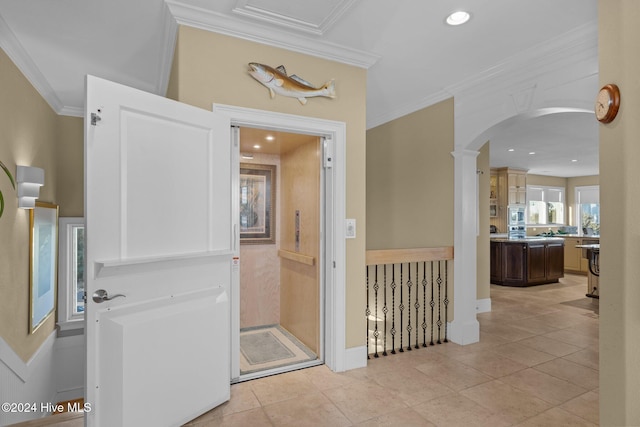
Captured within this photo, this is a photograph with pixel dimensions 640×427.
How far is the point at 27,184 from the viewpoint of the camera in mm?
3146

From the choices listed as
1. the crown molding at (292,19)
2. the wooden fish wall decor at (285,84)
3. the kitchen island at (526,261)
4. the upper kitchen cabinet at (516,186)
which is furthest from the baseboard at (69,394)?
the upper kitchen cabinet at (516,186)

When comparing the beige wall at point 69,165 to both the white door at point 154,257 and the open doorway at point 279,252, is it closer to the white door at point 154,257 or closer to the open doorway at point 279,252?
the open doorway at point 279,252

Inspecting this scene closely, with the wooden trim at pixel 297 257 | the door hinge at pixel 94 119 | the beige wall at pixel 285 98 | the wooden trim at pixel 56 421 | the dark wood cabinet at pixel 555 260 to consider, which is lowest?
the wooden trim at pixel 56 421

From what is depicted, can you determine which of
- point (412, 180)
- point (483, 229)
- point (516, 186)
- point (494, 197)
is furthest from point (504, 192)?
point (412, 180)

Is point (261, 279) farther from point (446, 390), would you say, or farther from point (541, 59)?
point (541, 59)

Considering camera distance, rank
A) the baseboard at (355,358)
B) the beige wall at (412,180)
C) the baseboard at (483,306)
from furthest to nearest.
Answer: the baseboard at (483,306)
the beige wall at (412,180)
the baseboard at (355,358)

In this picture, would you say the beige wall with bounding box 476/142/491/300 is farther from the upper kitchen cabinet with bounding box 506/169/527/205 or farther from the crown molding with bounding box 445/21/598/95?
the upper kitchen cabinet with bounding box 506/169/527/205

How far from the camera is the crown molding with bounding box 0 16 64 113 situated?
8.95 feet

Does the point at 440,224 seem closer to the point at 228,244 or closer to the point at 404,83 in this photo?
the point at 404,83

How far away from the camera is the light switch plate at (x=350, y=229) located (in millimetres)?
3078

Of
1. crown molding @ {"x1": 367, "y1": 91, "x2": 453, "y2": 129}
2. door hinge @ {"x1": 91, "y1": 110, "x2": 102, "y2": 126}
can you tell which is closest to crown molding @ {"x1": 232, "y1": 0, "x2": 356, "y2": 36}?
door hinge @ {"x1": 91, "y1": 110, "x2": 102, "y2": 126}

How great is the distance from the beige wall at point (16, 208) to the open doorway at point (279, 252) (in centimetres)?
189

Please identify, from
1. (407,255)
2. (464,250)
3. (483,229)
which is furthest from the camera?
(483,229)

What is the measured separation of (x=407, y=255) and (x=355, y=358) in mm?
1142
